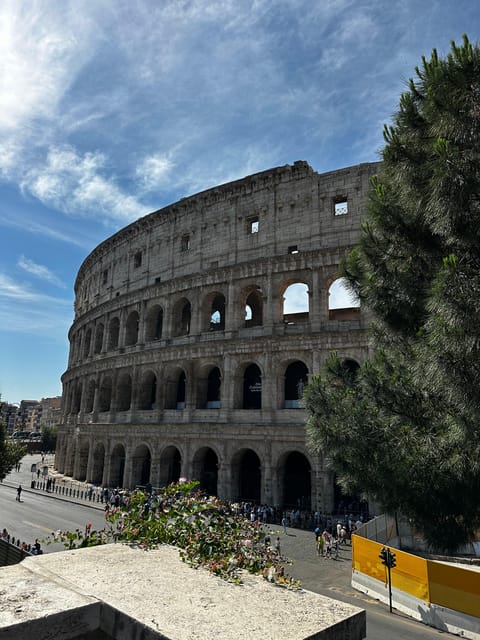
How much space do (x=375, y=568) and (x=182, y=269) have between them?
22717 mm

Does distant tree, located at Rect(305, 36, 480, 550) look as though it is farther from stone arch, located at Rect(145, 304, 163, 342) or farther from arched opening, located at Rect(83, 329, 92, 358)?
arched opening, located at Rect(83, 329, 92, 358)

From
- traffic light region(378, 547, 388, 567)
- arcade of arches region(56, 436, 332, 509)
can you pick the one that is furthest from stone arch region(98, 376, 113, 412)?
traffic light region(378, 547, 388, 567)

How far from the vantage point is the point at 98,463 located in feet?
114

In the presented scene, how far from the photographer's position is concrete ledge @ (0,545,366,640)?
213cm

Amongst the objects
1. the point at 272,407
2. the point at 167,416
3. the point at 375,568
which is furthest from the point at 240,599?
the point at 167,416

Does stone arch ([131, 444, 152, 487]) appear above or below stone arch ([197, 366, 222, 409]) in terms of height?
below

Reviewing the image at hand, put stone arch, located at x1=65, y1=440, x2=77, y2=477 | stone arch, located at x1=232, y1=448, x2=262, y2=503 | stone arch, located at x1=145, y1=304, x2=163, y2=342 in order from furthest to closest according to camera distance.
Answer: stone arch, located at x1=65, y1=440, x2=77, y2=477 < stone arch, located at x1=145, y1=304, x2=163, y2=342 < stone arch, located at x1=232, y1=448, x2=262, y2=503

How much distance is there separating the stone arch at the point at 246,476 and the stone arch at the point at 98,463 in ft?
42.1

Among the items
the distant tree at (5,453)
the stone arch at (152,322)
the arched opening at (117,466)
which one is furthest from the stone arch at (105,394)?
the distant tree at (5,453)

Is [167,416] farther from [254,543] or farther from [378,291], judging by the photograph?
[254,543]

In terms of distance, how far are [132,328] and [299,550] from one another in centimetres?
2191

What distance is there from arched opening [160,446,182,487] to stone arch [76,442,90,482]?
10241mm

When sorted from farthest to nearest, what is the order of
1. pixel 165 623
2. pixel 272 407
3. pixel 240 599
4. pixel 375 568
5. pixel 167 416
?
pixel 167 416 → pixel 272 407 → pixel 375 568 → pixel 240 599 → pixel 165 623

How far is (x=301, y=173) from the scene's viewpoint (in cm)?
2784
